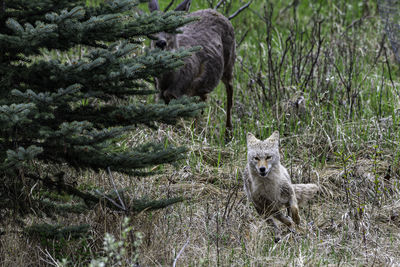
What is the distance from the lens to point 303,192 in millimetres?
5328

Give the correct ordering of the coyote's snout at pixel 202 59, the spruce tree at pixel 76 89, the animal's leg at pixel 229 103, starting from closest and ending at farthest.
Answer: the spruce tree at pixel 76 89
the coyote's snout at pixel 202 59
the animal's leg at pixel 229 103

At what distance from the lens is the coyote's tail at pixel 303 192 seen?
5.30m

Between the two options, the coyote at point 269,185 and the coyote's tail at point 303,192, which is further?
the coyote's tail at point 303,192

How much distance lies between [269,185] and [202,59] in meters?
3.39

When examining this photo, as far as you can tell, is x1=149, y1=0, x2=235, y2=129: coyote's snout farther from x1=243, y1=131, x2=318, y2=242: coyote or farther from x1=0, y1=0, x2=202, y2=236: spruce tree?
x1=0, y1=0, x2=202, y2=236: spruce tree

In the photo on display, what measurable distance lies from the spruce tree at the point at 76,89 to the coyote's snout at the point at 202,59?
10.1ft

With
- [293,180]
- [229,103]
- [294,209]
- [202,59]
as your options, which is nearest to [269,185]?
[294,209]

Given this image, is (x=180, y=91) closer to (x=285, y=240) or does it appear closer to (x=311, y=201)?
(x=311, y=201)

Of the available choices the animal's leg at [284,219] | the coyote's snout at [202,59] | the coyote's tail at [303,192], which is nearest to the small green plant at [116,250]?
the animal's leg at [284,219]

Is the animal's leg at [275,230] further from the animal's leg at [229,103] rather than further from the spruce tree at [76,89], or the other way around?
the animal's leg at [229,103]

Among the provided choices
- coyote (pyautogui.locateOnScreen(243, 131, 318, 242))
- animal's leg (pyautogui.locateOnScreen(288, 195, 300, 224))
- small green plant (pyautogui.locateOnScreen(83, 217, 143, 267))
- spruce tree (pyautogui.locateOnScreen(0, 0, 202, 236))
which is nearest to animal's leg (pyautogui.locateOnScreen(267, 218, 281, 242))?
coyote (pyautogui.locateOnScreen(243, 131, 318, 242))

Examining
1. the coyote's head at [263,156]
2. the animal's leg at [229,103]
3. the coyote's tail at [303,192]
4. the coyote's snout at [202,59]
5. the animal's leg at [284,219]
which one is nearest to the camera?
the coyote's head at [263,156]

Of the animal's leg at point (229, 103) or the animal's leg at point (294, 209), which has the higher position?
the animal's leg at point (294, 209)

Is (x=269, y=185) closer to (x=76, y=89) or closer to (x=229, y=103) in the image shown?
(x=76, y=89)
